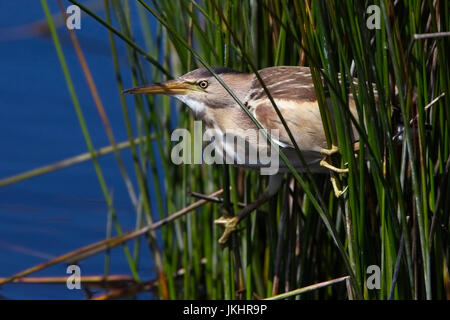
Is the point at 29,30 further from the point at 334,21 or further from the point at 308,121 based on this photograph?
the point at 334,21

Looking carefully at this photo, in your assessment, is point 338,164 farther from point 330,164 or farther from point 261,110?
point 261,110

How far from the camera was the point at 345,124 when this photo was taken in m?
1.89

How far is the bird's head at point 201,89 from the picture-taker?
2.32 metres

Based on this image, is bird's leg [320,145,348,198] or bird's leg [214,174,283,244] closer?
bird's leg [320,145,348,198]

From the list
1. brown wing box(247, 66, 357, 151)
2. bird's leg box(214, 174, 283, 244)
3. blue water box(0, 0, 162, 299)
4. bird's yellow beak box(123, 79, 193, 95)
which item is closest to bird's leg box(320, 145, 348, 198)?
brown wing box(247, 66, 357, 151)

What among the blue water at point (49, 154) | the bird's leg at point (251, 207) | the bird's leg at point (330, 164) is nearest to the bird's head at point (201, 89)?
the bird's leg at point (251, 207)

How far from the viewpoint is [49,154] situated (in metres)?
4.17

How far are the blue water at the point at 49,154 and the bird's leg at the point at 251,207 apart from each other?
1.01 m

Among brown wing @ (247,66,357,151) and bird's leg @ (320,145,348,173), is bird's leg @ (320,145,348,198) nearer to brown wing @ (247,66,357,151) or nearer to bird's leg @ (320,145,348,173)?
bird's leg @ (320,145,348,173)

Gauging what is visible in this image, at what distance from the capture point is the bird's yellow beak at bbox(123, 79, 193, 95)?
231 cm

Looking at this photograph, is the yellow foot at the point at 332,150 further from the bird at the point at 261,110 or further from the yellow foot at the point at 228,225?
the yellow foot at the point at 228,225

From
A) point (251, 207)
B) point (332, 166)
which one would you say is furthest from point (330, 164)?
point (251, 207)

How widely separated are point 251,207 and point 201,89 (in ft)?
1.02
